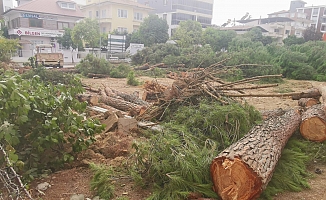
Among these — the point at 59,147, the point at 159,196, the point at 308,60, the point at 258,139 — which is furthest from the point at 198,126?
the point at 308,60

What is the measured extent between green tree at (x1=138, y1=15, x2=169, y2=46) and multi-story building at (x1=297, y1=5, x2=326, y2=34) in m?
38.5

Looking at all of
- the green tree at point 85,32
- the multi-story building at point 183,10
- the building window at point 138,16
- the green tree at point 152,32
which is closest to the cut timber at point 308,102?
the green tree at point 85,32

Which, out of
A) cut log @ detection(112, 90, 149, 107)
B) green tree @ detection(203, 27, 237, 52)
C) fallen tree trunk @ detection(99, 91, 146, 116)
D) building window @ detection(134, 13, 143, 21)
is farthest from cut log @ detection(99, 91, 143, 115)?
building window @ detection(134, 13, 143, 21)

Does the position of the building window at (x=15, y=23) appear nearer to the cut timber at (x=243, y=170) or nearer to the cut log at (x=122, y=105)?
the cut log at (x=122, y=105)

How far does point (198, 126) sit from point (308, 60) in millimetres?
13953

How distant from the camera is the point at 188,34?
2773 centimetres

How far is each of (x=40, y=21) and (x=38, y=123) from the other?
102 feet

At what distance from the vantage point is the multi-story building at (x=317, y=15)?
55250mm

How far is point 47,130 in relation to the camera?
3287 mm

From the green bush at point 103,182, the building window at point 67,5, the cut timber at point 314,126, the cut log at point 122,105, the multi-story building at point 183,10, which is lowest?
the green bush at point 103,182

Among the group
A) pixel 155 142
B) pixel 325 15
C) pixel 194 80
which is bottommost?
pixel 155 142

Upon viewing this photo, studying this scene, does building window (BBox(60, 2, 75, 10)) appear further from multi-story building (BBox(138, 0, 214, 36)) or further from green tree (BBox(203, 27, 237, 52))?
multi-story building (BBox(138, 0, 214, 36))

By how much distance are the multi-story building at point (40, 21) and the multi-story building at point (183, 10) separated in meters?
20.0

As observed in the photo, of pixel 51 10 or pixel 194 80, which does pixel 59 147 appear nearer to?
pixel 194 80
